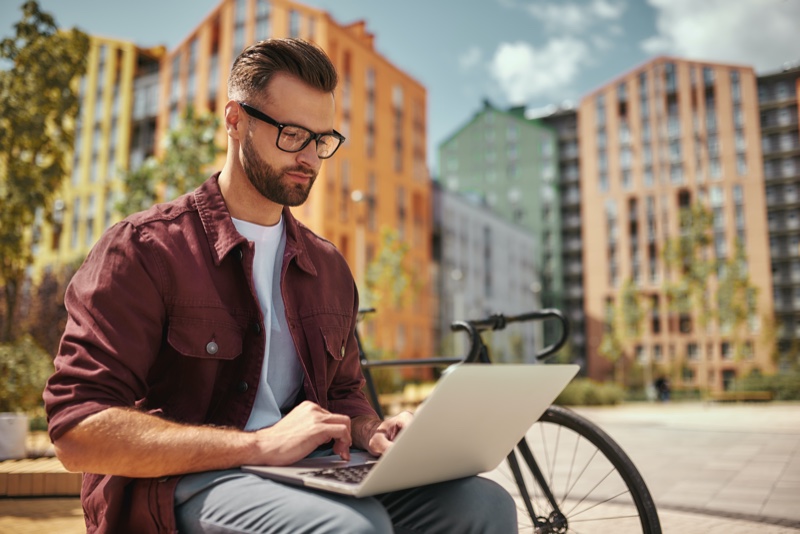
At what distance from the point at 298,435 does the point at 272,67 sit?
89 centimetres

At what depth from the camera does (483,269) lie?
2413 inches

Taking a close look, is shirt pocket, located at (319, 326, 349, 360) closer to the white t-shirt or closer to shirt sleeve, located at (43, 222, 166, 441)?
the white t-shirt

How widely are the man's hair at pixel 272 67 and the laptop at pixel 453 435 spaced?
2.86 ft

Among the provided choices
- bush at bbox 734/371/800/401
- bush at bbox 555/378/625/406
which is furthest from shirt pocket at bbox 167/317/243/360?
bush at bbox 734/371/800/401

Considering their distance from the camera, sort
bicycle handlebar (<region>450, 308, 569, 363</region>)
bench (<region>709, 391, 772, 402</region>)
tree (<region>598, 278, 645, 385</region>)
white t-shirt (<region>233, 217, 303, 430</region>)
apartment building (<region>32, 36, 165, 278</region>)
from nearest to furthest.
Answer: white t-shirt (<region>233, 217, 303, 430</region>) < bicycle handlebar (<region>450, 308, 569, 363</region>) < bench (<region>709, 391, 772, 402</region>) < apartment building (<region>32, 36, 165, 278</region>) < tree (<region>598, 278, 645, 385</region>)

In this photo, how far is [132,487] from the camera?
1.45 m

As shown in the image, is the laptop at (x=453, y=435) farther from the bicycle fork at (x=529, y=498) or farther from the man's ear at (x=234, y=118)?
the bicycle fork at (x=529, y=498)

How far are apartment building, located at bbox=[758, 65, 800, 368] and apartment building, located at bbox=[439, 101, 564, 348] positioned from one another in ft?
67.9

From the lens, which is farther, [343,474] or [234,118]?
[234,118]

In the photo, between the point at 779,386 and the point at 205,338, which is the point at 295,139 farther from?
the point at 779,386

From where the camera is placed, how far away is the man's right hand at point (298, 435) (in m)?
1.43

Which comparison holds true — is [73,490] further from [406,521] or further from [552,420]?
[406,521]

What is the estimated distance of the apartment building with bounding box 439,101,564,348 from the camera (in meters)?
74.8

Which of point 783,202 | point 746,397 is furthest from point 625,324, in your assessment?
point 783,202
